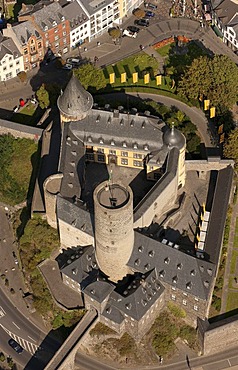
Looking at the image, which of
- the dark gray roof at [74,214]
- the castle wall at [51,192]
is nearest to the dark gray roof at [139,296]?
the dark gray roof at [74,214]

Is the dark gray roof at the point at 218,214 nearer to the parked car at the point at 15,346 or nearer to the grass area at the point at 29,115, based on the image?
the parked car at the point at 15,346

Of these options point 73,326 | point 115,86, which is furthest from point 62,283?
point 115,86

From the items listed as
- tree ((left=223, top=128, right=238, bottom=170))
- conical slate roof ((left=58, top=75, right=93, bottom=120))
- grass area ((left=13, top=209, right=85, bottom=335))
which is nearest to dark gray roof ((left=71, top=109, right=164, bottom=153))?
conical slate roof ((left=58, top=75, right=93, bottom=120))

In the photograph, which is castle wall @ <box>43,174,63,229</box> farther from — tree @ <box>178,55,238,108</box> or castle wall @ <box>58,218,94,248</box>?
tree @ <box>178,55,238,108</box>

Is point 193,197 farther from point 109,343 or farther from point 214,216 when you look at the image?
point 109,343

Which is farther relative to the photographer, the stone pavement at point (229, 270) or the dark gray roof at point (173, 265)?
the stone pavement at point (229, 270)

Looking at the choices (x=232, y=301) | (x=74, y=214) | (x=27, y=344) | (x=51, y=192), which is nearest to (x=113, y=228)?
(x=74, y=214)
